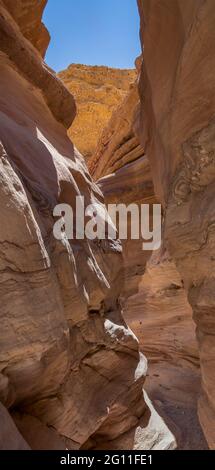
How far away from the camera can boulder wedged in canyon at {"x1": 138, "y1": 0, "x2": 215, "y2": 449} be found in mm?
2725

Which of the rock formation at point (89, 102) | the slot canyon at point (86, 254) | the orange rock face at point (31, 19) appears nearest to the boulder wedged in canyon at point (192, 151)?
the slot canyon at point (86, 254)

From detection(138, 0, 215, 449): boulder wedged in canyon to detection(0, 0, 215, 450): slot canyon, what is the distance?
1cm

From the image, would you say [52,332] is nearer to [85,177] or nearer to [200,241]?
[200,241]

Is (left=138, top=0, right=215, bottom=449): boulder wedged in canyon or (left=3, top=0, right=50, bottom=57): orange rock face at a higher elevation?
(left=3, top=0, right=50, bottom=57): orange rock face

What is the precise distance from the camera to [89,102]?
53.3ft

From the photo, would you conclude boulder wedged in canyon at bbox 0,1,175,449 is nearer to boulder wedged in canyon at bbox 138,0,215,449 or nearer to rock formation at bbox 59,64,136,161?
boulder wedged in canyon at bbox 138,0,215,449

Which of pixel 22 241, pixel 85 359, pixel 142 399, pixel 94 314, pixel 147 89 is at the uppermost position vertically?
pixel 147 89

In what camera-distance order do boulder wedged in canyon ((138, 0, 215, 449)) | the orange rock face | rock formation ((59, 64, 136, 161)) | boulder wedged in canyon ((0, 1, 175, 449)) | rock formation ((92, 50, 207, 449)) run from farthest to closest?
rock formation ((59, 64, 136, 161)), rock formation ((92, 50, 207, 449)), the orange rock face, boulder wedged in canyon ((138, 0, 215, 449)), boulder wedged in canyon ((0, 1, 175, 449))

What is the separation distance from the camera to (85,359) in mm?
3359

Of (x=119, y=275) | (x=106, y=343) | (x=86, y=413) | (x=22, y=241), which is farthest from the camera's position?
(x=119, y=275)

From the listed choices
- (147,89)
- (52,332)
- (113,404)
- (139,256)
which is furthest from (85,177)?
(139,256)

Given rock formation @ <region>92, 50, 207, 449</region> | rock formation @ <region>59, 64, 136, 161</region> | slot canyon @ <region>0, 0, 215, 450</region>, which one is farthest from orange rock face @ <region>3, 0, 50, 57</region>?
rock formation @ <region>59, 64, 136, 161</region>

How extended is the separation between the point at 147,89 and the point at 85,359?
151 inches

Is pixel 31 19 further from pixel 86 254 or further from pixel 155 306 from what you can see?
pixel 155 306
